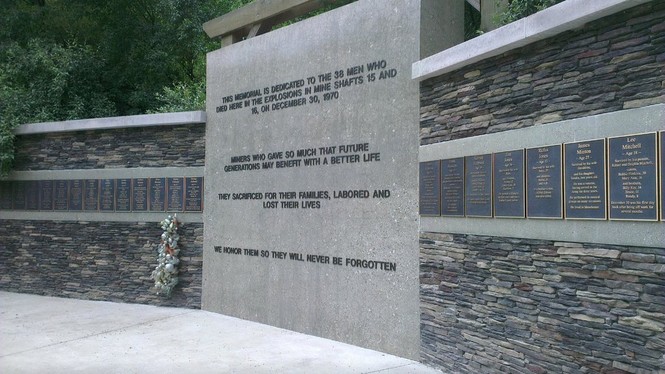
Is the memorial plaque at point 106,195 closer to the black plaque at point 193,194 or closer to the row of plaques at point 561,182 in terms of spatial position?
the black plaque at point 193,194

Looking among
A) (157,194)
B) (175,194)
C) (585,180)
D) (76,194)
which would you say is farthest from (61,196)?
(585,180)

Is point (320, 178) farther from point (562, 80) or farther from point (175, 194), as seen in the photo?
point (562, 80)

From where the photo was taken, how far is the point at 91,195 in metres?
12.1

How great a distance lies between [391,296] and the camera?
761cm

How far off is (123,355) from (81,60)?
1021 cm

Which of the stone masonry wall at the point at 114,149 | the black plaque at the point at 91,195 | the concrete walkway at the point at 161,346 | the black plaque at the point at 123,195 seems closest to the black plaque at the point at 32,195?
the stone masonry wall at the point at 114,149

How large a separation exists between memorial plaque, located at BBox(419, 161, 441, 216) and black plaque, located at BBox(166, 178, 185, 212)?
5.38 meters

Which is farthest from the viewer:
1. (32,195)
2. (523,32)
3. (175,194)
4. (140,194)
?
(32,195)

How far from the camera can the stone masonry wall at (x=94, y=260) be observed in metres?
11.1

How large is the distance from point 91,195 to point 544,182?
9.37 m

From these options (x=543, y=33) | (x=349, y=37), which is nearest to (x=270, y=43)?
(x=349, y=37)

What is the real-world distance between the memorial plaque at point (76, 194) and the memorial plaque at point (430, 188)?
25.4 ft

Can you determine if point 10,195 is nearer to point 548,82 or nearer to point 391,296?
point 391,296

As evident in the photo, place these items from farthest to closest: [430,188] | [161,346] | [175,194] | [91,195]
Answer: [91,195]
[175,194]
[161,346]
[430,188]
